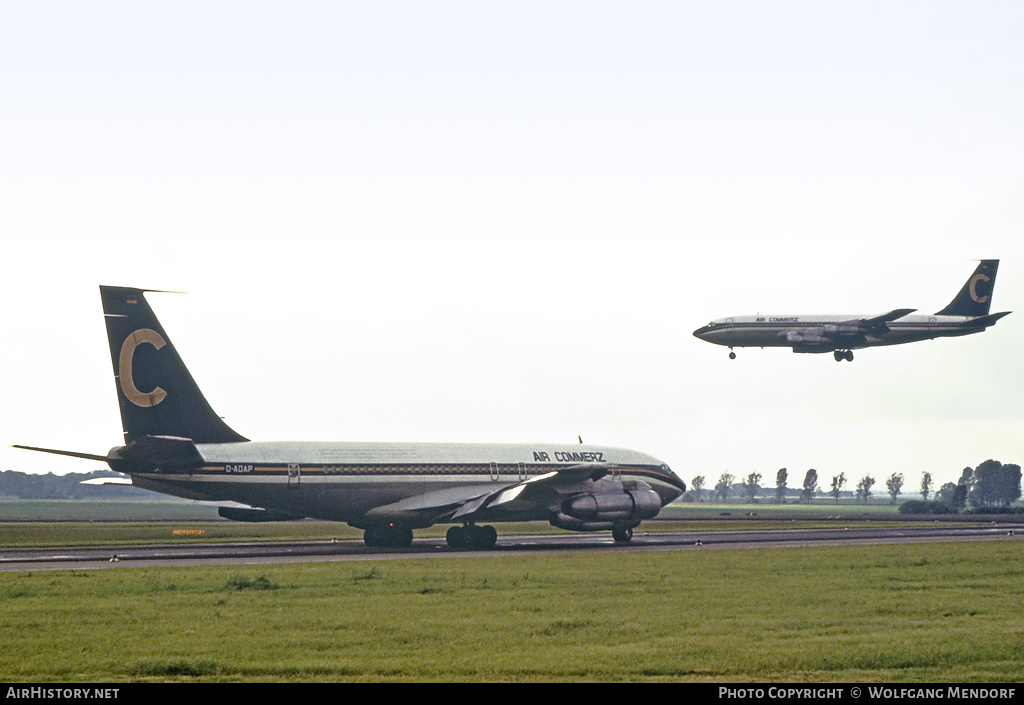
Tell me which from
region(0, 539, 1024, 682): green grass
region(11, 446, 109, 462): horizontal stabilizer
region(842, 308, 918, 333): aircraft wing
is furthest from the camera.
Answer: region(842, 308, 918, 333): aircraft wing

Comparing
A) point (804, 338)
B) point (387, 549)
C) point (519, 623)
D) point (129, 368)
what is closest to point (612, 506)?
point (387, 549)

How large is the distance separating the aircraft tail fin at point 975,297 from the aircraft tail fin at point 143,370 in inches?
2567

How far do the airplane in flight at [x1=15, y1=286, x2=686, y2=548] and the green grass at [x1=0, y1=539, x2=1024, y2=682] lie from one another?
8604 millimetres

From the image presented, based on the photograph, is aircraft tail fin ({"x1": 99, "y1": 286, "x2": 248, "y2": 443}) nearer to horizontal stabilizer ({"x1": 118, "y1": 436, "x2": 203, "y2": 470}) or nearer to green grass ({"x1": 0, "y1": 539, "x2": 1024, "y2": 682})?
horizontal stabilizer ({"x1": 118, "y1": 436, "x2": 203, "y2": 470})

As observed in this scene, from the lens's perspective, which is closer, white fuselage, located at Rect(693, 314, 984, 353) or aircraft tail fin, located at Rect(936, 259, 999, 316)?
white fuselage, located at Rect(693, 314, 984, 353)

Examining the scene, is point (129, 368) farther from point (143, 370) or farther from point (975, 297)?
point (975, 297)

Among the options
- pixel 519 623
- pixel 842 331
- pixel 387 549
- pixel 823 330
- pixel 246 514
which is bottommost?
pixel 387 549

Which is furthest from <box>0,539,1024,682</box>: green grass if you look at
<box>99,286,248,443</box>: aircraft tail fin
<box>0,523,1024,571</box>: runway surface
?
<box>99,286,248,443</box>: aircraft tail fin

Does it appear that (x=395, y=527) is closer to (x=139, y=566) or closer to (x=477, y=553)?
(x=477, y=553)

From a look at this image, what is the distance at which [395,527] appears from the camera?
1823 inches

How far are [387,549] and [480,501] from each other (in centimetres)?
465

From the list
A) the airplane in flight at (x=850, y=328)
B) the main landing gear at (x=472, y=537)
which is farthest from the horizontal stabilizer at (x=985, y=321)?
the main landing gear at (x=472, y=537)

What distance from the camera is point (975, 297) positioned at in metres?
86.6

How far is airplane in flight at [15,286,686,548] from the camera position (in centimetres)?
4012
